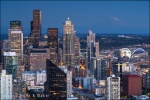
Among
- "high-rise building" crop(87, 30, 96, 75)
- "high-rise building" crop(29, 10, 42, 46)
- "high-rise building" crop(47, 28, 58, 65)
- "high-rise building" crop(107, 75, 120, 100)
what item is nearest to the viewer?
"high-rise building" crop(107, 75, 120, 100)

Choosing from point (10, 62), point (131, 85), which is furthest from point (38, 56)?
point (131, 85)

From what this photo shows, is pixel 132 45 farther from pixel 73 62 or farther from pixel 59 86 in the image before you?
pixel 59 86

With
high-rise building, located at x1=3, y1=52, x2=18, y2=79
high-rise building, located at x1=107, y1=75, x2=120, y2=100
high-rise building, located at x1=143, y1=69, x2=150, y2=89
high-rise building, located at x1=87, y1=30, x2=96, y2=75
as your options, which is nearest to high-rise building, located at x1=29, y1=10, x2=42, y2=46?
high-rise building, located at x1=87, y1=30, x2=96, y2=75

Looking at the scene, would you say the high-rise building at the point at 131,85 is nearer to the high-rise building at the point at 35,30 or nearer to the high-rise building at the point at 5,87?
the high-rise building at the point at 5,87

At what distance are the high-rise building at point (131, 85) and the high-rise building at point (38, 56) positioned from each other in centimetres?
490

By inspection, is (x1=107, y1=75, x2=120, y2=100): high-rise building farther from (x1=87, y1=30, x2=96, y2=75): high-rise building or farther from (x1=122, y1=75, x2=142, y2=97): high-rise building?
(x1=87, y1=30, x2=96, y2=75): high-rise building

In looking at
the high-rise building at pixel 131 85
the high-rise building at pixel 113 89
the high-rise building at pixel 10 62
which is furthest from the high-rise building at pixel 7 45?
the high-rise building at pixel 113 89

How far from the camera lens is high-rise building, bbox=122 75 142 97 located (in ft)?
42.5

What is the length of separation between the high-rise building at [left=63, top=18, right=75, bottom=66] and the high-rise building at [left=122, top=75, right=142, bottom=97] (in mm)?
5806

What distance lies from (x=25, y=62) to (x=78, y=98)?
8.44 metres

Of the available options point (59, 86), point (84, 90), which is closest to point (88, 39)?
point (84, 90)

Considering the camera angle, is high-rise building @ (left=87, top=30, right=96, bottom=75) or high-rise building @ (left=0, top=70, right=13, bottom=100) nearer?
high-rise building @ (left=0, top=70, right=13, bottom=100)

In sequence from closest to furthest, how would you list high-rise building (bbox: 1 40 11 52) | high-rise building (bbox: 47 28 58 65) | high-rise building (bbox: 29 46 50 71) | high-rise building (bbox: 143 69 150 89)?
high-rise building (bbox: 143 69 150 89)
high-rise building (bbox: 29 46 50 71)
high-rise building (bbox: 1 40 11 52)
high-rise building (bbox: 47 28 58 65)

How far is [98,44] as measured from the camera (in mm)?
20141
